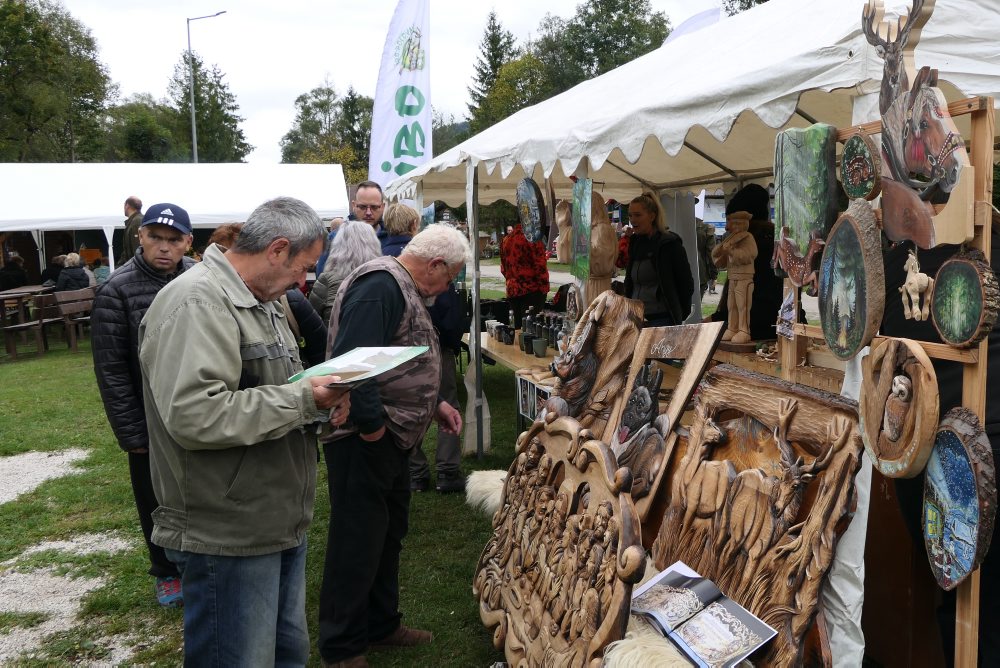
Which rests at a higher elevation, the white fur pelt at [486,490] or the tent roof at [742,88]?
the tent roof at [742,88]

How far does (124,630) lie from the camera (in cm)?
325

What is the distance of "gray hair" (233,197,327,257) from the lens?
1.78 metres

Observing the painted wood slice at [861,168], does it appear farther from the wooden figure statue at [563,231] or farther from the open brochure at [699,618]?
the wooden figure statue at [563,231]

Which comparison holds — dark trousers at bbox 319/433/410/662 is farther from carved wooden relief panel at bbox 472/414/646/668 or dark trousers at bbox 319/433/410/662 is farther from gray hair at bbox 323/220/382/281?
gray hair at bbox 323/220/382/281

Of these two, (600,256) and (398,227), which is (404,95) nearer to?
(398,227)

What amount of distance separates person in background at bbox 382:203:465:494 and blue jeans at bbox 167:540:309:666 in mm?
2413

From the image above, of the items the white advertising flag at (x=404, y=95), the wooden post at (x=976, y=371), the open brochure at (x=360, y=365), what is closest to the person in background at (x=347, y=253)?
the open brochure at (x=360, y=365)

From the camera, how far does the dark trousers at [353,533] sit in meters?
2.56

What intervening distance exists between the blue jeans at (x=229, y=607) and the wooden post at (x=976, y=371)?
161cm

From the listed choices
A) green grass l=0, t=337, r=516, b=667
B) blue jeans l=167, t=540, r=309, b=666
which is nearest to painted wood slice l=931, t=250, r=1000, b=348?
blue jeans l=167, t=540, r=309, b=666

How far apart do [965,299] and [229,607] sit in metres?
1.80

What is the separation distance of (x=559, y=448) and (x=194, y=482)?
4.13 ft

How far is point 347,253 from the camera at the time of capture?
3.88m

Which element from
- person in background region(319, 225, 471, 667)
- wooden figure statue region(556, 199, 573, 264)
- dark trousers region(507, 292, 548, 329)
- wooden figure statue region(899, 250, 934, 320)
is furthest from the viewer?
dark trousers region(507, 292, 548, 329)
